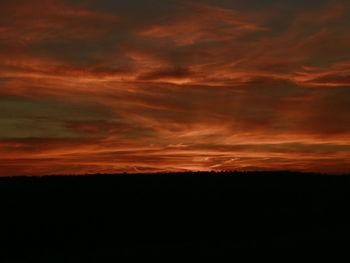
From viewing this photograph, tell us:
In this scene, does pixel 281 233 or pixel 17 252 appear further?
pixel 281 233

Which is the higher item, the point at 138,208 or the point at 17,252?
the point at 138,208

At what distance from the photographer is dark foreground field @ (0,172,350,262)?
1543 cm

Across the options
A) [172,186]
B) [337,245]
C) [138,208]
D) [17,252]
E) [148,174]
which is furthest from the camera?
[148,174]

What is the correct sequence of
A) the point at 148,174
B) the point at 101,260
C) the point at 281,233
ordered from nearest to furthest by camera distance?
the point at 101,260
the point at 281,233
the point at 148,174

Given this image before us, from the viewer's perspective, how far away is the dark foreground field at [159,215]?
1543 centimetres

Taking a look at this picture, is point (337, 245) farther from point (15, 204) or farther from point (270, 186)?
point (15, 204)

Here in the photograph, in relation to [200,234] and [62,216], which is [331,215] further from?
[62,216]

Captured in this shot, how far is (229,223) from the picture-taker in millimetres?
18719

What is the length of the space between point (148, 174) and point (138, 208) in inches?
194

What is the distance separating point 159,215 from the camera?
18625mm

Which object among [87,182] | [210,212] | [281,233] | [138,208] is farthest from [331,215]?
[87,182]

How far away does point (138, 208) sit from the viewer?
18938mm

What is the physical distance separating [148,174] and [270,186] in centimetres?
543

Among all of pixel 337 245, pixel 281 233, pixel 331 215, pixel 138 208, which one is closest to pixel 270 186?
pixel 331 215
